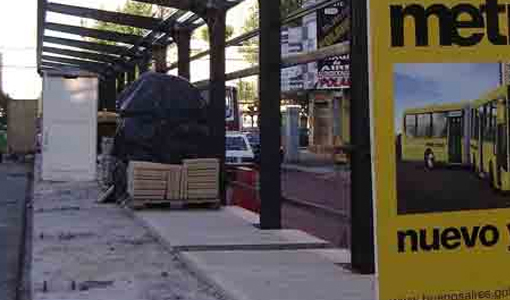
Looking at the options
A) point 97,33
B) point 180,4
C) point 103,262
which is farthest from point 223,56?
point 97,33

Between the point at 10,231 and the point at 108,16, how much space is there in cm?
828

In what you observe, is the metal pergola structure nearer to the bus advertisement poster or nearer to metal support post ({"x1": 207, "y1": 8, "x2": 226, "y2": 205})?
metal support post ({"x1": 207, "y1": 8, "x2": 226, "y2": 205})

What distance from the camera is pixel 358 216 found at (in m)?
9.83

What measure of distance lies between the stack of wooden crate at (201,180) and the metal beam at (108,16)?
5944 millimetres

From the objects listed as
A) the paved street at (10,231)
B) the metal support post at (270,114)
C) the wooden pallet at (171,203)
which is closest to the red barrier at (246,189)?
the wooden pallet at (171,203)

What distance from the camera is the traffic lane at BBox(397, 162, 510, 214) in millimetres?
4531

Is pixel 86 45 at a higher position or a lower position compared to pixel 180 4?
higher

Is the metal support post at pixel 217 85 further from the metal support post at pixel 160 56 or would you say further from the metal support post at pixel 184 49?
the metal support post at pixel 160 56

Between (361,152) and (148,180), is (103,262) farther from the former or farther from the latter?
(148,180)

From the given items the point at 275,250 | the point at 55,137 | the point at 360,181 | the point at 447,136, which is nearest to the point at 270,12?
the point at 275,250

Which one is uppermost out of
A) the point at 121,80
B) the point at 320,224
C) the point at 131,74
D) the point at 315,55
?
the point at 121,80

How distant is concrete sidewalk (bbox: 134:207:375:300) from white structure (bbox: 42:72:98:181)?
1174 centimetres

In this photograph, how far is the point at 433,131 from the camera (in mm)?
4727

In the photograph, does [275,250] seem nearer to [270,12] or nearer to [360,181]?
[360,181]
